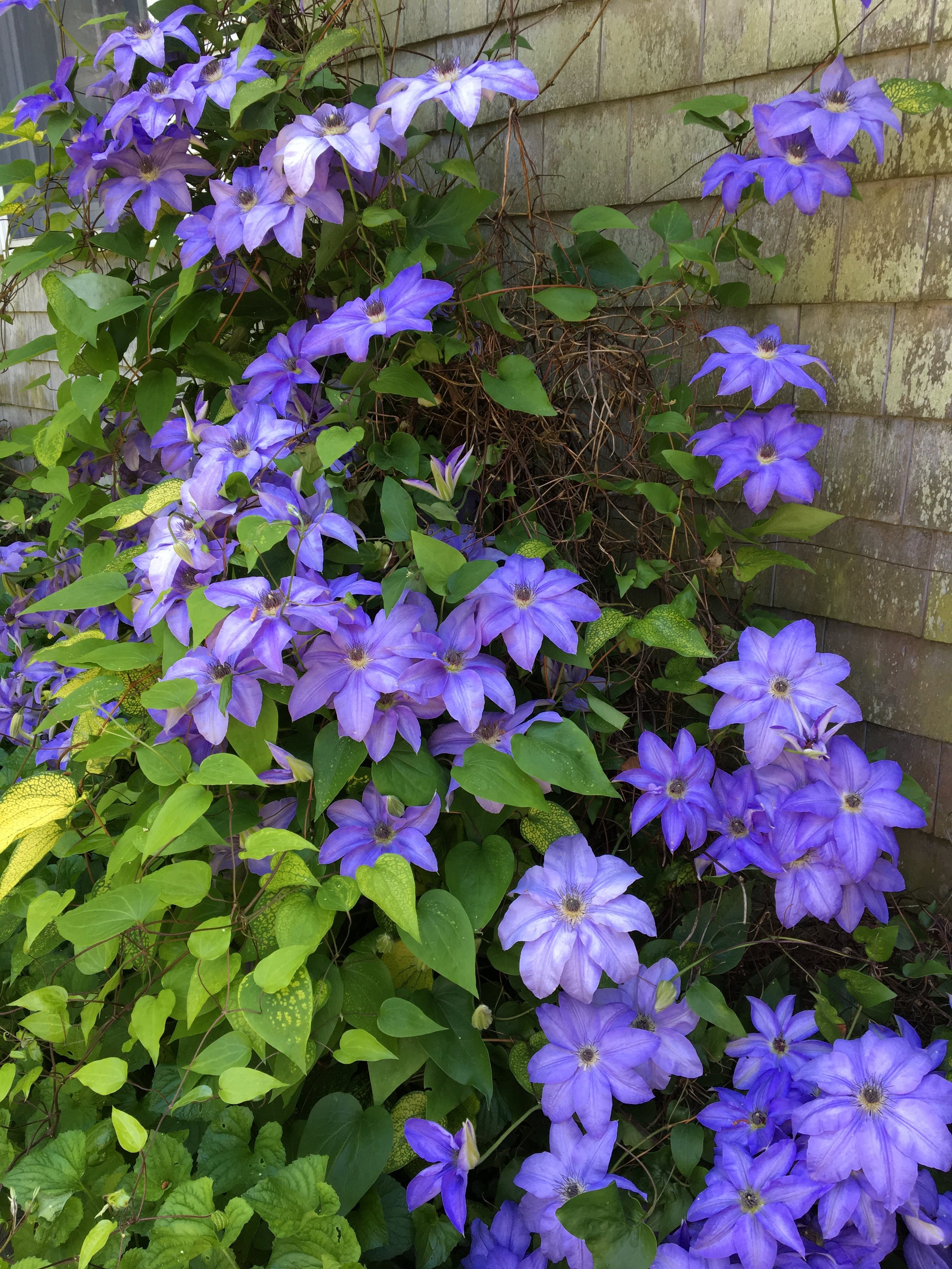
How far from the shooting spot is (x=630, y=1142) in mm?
1055

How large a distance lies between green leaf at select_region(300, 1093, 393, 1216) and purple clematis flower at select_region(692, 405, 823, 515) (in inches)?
33.4

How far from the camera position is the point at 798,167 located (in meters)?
1.11

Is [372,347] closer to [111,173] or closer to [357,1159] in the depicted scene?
[111,173]

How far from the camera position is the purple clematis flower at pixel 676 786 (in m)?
1.10

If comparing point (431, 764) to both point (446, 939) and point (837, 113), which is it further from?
point (837, 113)

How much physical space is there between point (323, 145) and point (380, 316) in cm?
23

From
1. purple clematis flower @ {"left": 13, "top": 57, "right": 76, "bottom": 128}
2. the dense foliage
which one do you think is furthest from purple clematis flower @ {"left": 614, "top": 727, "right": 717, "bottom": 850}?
purple clematis flower @ {"left": 13, "top": 57, "right": 76, "bottom": 128}

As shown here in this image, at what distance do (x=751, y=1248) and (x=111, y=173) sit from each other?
1641 mm

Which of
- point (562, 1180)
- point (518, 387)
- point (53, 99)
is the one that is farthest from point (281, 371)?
point (562, 1180)

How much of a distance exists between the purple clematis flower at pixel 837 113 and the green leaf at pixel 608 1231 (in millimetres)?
1162

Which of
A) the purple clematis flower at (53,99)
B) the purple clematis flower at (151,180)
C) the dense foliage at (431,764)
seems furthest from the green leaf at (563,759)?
the purple clematis flower at (53,99)

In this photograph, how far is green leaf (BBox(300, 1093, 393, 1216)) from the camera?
95 cm

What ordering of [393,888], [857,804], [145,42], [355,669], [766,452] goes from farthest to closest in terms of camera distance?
[145,42]
[766,452]
[857,804]
[355,669]
[393,888]

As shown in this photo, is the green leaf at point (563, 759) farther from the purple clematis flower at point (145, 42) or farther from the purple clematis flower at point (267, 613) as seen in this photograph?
the purple clematis flower at point (145, 42)
